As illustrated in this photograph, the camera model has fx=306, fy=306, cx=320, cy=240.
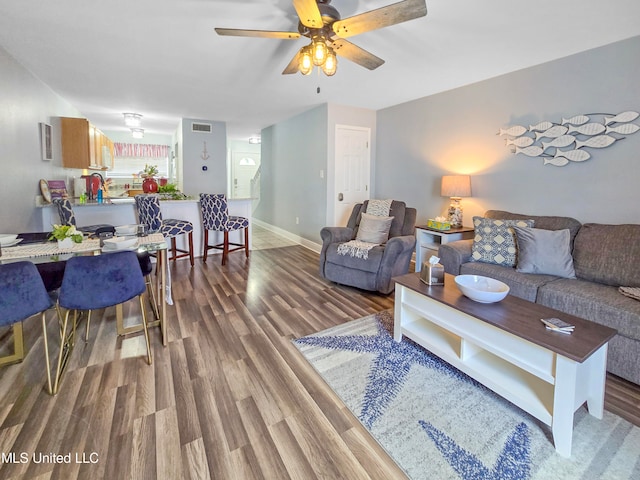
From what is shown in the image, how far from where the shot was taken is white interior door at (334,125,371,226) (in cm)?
493

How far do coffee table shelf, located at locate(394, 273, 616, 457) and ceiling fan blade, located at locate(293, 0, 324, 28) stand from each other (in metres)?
1.83

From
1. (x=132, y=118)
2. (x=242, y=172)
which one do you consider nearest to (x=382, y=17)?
(x=132, y=118)

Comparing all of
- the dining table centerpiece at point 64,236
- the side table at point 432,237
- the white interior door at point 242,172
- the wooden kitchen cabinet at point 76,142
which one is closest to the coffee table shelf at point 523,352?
the side table at point 432,237

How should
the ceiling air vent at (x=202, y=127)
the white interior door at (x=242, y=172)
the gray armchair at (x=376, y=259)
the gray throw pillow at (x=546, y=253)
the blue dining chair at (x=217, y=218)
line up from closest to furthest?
the gray throw pillow at (x=546, y=253) < the gray armchair at (x=376, y=259) < the blue dining chair at (x=217, y=218) < the ceiling air vent at (x=202, y=127) < the white interior door at (x=242, y=172)

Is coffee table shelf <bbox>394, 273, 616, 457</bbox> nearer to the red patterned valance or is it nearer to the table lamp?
the table lamp

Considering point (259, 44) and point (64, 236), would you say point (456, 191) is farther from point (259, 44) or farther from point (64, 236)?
point (64, 236)

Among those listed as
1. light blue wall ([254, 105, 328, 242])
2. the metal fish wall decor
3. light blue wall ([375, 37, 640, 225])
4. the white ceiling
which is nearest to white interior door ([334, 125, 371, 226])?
light blue wall ([254, 105, 328, 242])

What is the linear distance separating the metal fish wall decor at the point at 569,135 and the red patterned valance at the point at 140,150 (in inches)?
349

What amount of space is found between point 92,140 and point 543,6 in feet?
18.8

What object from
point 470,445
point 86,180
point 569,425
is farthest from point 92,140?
point 569,425

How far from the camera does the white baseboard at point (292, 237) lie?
5.38m

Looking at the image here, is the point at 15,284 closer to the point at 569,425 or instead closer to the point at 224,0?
the point at 224,0

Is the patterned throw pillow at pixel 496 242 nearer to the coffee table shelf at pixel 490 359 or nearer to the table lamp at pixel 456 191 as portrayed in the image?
the table lamp at pixel 456 191

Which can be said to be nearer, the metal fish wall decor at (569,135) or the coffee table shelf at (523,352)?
the coffee table shelf at (523,352)
